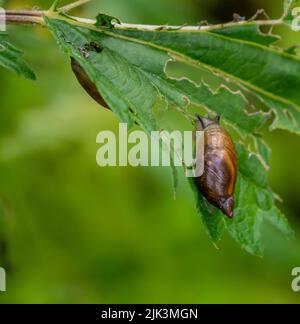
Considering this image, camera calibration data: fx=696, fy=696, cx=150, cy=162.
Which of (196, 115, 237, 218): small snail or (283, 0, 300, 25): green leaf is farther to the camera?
(283, 0, 300, 25): green leaf

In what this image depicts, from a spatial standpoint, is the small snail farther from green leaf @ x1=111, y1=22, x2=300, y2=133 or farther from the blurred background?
the blurred background

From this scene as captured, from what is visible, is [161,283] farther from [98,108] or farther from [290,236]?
[290,236]

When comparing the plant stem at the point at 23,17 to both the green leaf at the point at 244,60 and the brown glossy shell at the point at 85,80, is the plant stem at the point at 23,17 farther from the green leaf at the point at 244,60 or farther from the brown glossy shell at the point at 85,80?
the green leaf at the point at 244,60
